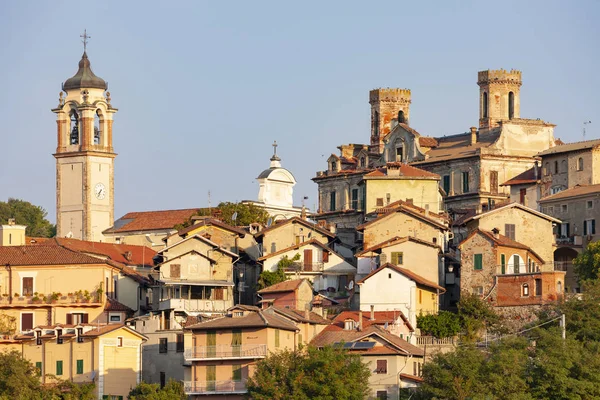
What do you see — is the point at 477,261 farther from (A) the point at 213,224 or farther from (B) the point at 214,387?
(A) the point at 213,224

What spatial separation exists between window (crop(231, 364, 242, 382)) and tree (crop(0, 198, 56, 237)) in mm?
67252

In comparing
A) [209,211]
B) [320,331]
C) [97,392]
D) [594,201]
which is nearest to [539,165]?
[594,201]

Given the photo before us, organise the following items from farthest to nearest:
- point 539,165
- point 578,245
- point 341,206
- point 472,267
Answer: point 341,206 → point 539,165 → point 578,245 → point 472,267

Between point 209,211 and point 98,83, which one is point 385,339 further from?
point 98,83

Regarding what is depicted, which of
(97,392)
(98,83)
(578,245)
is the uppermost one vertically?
(98,83)

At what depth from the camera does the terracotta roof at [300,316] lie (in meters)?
89.0

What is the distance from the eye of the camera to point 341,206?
12506 cm

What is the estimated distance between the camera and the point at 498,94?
420ft

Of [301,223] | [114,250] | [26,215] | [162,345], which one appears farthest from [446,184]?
[26,215]

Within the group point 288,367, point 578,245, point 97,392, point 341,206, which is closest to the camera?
point 288,367

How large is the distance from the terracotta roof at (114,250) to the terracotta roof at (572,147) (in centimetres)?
2277

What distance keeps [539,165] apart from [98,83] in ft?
129

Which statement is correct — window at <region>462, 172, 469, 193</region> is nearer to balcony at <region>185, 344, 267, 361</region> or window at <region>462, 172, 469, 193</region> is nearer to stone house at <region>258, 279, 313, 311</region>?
stone house at <region>258, 279, 313, 311</region>

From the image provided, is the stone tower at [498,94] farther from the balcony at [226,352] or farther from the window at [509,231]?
the balcony at [226,352]
